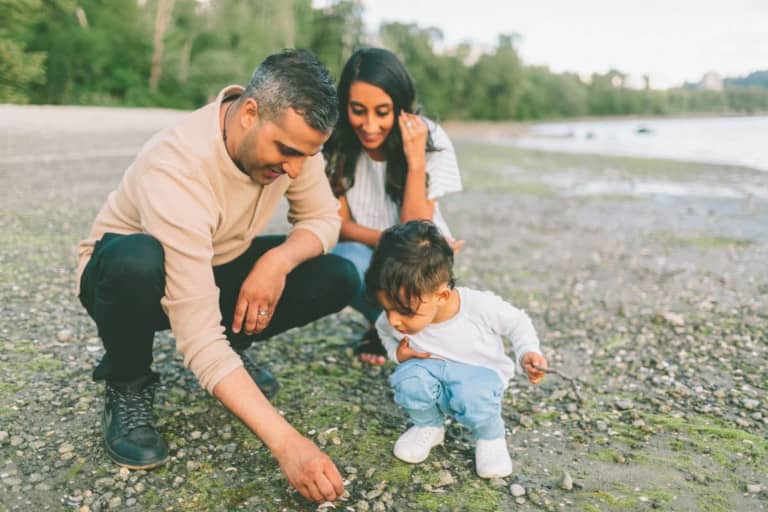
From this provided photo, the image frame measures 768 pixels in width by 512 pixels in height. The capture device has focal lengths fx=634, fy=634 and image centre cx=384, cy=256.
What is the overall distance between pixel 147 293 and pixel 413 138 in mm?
1887

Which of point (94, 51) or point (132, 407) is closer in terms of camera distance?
point (132, 407)

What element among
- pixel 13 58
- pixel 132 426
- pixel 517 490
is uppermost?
pixel 13 58

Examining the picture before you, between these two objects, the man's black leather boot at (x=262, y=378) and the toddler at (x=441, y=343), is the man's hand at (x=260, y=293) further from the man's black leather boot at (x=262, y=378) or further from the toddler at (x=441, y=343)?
the man's black leather boot at (x=262, y=378)

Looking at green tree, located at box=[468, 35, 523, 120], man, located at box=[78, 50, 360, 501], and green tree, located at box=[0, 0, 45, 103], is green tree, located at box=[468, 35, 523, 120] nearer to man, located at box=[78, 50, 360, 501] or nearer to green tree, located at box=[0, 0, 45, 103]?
green tree, located at box=[0, 0, 45, 103]

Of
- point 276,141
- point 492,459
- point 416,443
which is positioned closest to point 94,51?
point 276,141

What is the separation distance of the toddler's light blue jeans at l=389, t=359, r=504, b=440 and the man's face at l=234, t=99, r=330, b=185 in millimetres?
1053

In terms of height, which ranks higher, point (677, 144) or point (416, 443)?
point (677, 144)

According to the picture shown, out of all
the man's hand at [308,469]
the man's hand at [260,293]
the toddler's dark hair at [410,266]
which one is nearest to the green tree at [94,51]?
the man's hand at [260,293]

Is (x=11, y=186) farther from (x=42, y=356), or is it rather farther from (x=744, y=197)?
(x=744, y=197)

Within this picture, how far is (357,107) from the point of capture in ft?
12.4

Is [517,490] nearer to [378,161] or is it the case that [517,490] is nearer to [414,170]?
[414,170]

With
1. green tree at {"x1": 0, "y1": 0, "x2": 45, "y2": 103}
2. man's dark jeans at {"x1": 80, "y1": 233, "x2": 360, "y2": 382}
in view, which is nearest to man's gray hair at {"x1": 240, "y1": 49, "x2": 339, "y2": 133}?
man's dark jeans at {"x1": 80, "y1": 233, "x2": 360, "y2": 382}

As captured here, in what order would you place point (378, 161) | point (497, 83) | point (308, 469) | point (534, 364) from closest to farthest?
point (308, 469), point (534, 364), point (378, 161), point (497, 83)

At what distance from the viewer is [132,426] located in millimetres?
2859
